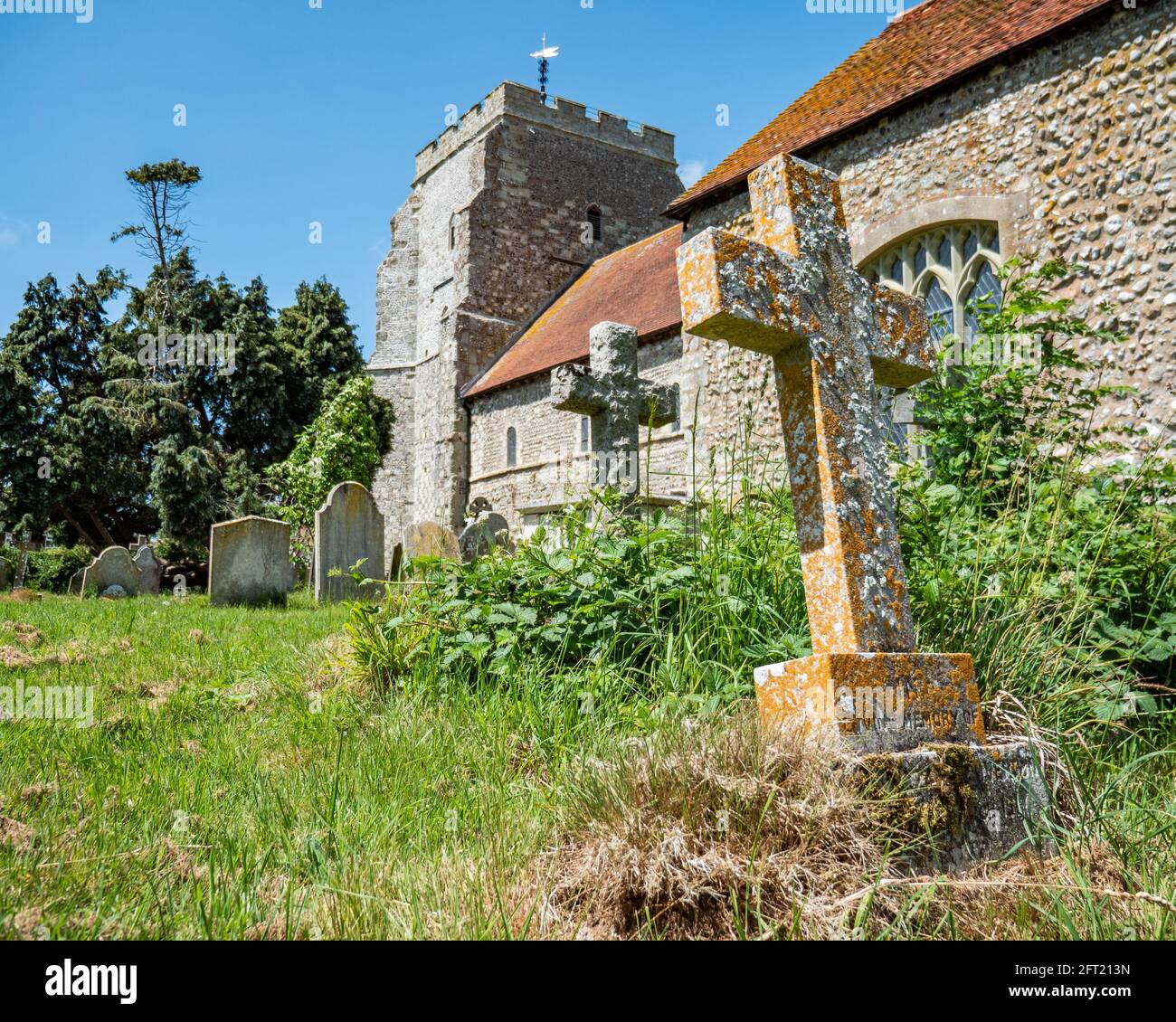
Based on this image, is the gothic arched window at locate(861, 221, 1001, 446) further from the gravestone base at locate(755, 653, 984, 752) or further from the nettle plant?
the gravestone base at locate(755, 653, 984, 752)

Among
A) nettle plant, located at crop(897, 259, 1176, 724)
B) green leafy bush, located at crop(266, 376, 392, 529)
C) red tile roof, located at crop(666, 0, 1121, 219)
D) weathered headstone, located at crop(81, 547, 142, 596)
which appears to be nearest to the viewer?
nettle plant, located at crop(897, 259, 1176, 724)

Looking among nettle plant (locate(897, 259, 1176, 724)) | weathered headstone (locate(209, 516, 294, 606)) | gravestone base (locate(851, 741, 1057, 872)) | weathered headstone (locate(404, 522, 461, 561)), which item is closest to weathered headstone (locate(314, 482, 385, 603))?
weathered headstone (locate(209, 516, 294, 606))

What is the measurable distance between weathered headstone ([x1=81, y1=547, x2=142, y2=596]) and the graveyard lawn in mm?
12220

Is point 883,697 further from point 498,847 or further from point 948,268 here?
point 948,268

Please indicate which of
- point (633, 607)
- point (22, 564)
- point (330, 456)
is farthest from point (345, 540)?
point (330, 456)

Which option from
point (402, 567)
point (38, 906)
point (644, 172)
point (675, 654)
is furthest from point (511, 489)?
point (38, 906)

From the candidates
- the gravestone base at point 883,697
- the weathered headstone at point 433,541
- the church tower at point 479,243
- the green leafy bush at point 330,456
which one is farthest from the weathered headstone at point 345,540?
the green leafy bush at point 330,456

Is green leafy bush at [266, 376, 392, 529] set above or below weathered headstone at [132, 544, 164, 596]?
above

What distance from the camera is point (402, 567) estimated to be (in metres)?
4.77

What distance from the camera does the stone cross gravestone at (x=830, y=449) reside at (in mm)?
2510

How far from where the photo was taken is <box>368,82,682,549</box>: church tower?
2472 centimetres
